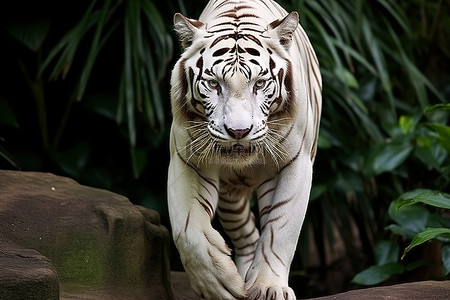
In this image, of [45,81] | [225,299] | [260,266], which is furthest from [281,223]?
[45,81]

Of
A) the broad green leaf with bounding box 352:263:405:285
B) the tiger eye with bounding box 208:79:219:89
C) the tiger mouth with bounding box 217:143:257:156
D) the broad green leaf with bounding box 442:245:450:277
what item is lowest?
the broad green leaf with bounding box 352:263:405:285

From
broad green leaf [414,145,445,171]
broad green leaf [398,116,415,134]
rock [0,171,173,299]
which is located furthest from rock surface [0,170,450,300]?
broad green leaf [398,116,415,134]

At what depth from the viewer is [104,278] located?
10.2ft

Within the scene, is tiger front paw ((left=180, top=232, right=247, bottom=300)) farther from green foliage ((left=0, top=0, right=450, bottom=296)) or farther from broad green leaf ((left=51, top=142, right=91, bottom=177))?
broad green leaf ((left=51, top=142, right=91, bottom=177))

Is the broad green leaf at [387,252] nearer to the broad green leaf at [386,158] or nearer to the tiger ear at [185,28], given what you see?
the broad green leaf at [386,158]

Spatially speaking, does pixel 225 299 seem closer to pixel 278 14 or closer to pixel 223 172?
pixel 223 172

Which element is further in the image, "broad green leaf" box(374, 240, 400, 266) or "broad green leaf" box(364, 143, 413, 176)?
"broad green leaf" box(364, 143, 413, 176)

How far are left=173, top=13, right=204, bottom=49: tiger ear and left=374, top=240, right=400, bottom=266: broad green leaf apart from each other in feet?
6.29

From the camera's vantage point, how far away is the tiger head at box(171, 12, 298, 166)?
270 cm

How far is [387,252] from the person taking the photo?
4.38 meters

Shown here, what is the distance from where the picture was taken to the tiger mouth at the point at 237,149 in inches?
108

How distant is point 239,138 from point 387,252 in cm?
198

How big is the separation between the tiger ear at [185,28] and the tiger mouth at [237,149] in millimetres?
426

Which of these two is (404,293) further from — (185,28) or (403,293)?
(185,28)
